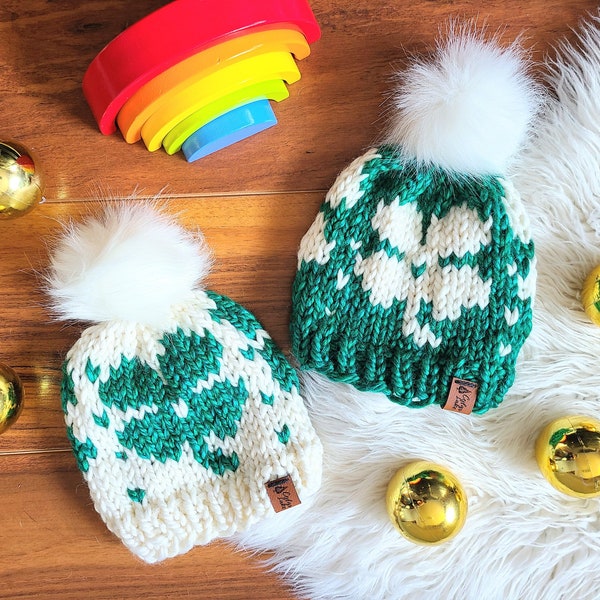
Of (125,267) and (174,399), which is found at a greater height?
(125,267)

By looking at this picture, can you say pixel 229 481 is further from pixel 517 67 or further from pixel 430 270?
pixel 517 67

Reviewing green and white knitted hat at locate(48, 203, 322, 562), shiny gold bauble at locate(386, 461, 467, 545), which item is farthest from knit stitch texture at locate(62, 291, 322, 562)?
shiny gold bauble at locate(386, 461, 467, 545)

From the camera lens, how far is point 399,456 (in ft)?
2.45

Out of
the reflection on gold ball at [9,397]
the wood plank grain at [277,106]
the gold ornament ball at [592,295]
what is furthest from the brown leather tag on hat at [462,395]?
the reflection on gold ball at [9,397]

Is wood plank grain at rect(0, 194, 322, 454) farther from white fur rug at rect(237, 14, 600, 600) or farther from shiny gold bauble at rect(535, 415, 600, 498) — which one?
shiny gold bauble at rect(535, 415, 600, 498)

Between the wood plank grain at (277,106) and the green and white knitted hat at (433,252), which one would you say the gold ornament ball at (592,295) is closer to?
the green and white knitted hat at (433,252)

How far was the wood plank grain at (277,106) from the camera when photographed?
29.3 inches

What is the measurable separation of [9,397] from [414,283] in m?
0.49

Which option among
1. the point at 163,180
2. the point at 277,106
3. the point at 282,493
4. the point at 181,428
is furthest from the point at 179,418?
the point at 277,106

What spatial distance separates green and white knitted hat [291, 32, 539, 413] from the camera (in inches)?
27.1

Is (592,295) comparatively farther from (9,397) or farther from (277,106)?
(9,397)

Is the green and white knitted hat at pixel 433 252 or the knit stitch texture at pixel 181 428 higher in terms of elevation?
the green and white knitted hat at pixel 433 252

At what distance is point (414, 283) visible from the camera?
2.37ft

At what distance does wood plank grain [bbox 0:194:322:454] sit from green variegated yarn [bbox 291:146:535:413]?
33 millimetres
